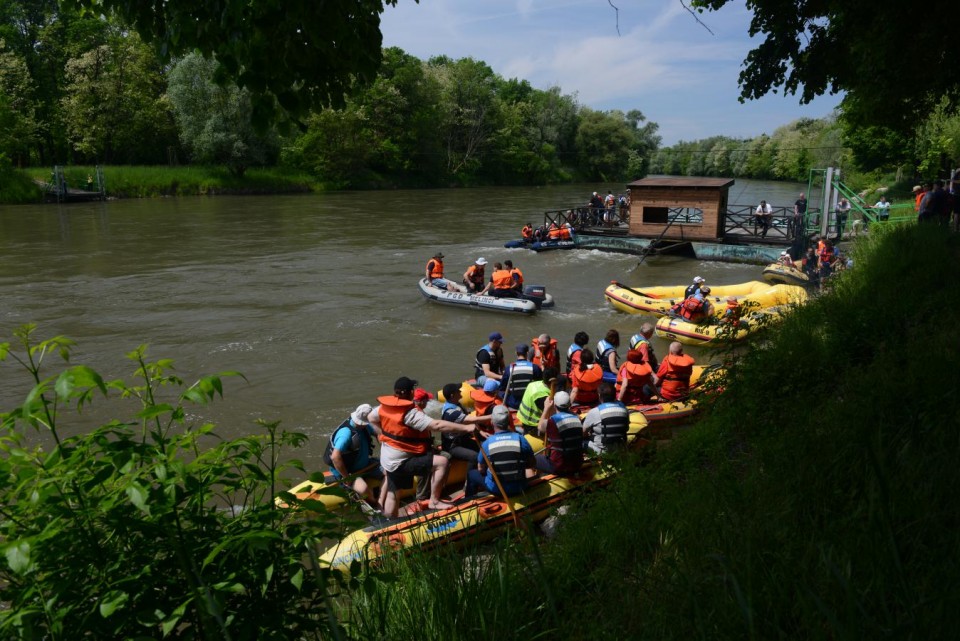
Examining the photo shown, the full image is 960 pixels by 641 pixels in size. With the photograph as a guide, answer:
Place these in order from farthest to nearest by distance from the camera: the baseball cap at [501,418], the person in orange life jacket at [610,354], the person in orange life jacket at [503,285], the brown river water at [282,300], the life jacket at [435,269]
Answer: the life jacket at [435,269], the person in orange life jacket at [503,285], the brown river water at [282,300], the person in orange life jacket at [610,354], the baseball cap at [501,418]

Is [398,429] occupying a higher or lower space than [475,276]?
lower

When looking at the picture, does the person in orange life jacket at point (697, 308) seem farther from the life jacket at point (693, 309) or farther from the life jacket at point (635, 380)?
the life jacket at point (635, 380)

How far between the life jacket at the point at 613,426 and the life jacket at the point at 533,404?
3.52 ft

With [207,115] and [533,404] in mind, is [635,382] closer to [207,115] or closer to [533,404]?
[533,404]

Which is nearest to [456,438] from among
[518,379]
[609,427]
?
[609,427]

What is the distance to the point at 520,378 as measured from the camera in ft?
31.8

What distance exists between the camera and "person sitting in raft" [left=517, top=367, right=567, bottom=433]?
8.44m

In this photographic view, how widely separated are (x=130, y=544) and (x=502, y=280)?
15416 mm

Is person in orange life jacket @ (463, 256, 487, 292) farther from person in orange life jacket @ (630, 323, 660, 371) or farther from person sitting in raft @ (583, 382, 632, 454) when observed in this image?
person sitting in raft @ (583, 382, 632, 454)

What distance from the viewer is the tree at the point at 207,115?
5009 cm

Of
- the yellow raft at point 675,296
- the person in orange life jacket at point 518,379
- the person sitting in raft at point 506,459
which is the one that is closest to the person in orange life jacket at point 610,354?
the person in orange life jacket at point 518,379

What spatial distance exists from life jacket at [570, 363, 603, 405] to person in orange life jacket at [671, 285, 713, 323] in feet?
20.9

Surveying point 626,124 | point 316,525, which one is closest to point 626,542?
point 316,525

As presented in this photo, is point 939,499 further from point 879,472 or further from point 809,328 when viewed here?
point 809,328
